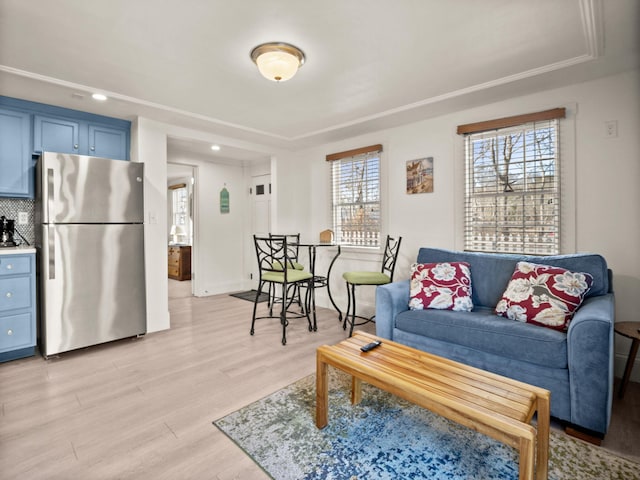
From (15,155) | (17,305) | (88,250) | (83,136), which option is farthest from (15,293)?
(83,136)

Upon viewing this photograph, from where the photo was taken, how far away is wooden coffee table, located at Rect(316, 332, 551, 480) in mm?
1280

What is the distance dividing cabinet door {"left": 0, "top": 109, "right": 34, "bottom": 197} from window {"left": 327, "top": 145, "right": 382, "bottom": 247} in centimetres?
334

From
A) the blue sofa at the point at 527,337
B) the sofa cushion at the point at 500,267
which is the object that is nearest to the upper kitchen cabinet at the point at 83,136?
the blue sofa at the point at 527,337

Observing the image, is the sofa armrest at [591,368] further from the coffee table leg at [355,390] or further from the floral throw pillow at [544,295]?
the coffee table leg at [355,390]

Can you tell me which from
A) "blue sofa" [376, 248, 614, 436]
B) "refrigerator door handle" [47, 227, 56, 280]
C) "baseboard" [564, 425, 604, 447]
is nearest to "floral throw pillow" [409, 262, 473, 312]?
"blue sofa" [376, 248, 614, 436]

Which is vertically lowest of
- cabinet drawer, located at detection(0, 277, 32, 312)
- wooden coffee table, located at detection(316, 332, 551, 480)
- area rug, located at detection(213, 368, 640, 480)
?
area rug, located at detection(213, 368, 640, 480)

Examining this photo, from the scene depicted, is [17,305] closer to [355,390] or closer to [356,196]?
[355,390]

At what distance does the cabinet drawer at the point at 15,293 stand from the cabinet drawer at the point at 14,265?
0.06m

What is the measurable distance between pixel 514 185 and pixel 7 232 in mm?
4916

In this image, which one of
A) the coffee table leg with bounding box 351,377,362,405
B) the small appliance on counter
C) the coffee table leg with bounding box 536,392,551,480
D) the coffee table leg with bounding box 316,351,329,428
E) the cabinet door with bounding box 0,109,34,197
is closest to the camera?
the coffee table leg with bounding box 536,392,551,480

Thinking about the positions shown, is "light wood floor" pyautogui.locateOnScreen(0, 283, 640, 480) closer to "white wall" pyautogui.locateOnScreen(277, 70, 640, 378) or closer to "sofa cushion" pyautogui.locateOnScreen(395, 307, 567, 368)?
"sofa cushion" pyautogui.locateOnScreen(395, 307, 567, 368)

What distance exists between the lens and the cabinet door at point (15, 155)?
304 centimetres

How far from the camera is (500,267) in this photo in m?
2.86

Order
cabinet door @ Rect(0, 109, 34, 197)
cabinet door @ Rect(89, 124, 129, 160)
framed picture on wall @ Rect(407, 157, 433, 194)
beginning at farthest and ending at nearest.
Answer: framed picture on wall @ Rect(407, 157, 433, 194) < cabinet door @ Rect(89, 124, 129, 160) < cabinet door @ Rect(0, 109, 34, 197)
